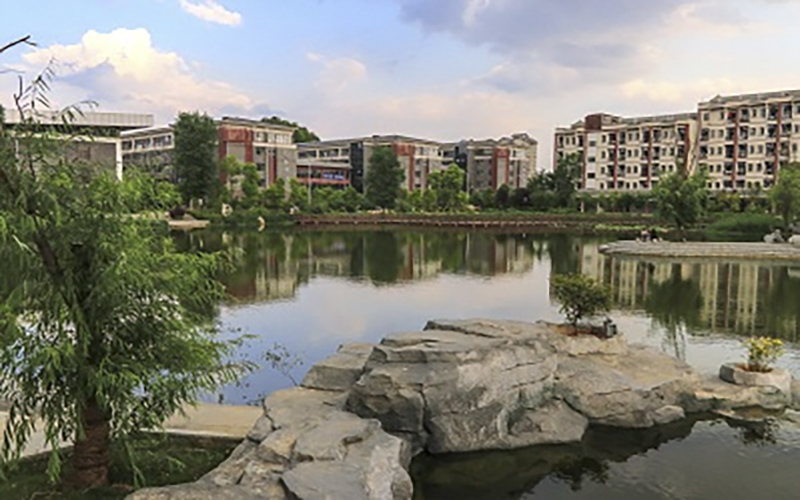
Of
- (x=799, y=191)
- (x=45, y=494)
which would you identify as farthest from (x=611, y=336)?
(x=799, y=191)

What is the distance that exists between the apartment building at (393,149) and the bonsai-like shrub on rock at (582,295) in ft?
218

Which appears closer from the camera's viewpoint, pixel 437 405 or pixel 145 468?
pixel 145 468

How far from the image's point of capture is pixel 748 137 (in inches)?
2283

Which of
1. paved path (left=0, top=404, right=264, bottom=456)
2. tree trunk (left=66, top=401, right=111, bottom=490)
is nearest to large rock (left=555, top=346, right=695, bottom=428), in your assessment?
paved path (left=0, top=404, right=264, bottom=456)

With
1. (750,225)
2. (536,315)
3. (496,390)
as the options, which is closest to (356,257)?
(536,315)

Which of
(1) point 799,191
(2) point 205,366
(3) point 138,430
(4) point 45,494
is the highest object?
(1) point 799,191

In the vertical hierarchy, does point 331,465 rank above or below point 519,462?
above

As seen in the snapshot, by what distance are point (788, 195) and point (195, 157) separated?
136 ft

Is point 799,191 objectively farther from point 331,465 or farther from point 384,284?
point 331,465

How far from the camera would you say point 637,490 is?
7.00m

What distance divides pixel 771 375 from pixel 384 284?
43.9ft

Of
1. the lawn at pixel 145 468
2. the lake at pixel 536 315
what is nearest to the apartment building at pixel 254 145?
the lake at pixel 536 315

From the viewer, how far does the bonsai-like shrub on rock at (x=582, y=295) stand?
11633 mm

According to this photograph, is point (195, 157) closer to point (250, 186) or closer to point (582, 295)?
point (250, 186)
